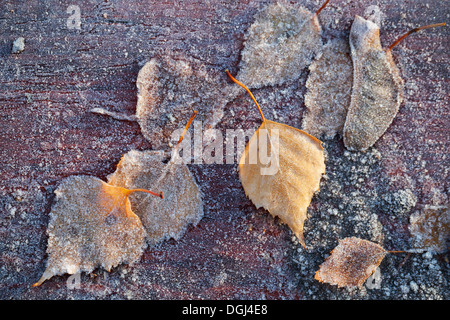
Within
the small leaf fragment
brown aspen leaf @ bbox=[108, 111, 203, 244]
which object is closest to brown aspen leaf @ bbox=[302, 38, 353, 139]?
brown aspen leaf @ bbox=[108, 111, 203, 244]

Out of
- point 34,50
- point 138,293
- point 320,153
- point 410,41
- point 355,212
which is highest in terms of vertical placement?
point 410,41

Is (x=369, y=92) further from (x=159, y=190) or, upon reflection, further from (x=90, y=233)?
(x=90, y=233)

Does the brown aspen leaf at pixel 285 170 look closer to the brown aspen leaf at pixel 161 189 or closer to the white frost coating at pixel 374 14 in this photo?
the brown aspen leaf at pixel 161 189

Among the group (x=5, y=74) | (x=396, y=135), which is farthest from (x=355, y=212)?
(x=5, y=74)

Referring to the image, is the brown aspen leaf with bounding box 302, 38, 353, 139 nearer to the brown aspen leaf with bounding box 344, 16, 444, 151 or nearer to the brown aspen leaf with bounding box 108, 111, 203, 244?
the brown aspen leaf with bounding box 344, 16, 444, 151

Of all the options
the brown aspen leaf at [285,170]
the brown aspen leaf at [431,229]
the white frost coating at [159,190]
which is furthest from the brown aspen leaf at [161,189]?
the brown aspen leaf at [431,229]

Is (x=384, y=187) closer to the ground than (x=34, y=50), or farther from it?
closer to the ground
